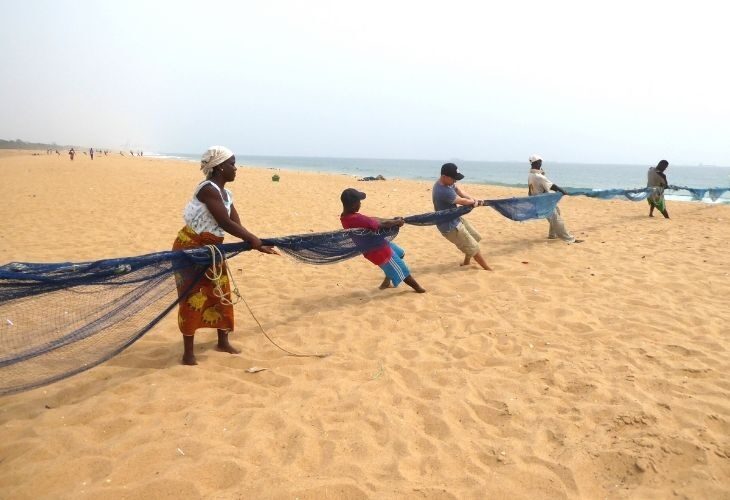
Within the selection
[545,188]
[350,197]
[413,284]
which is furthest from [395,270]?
[545,188]

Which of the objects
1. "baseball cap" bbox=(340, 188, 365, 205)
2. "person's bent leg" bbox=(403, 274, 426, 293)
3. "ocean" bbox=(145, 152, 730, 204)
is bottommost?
"person's bent leg" bbox=(403, 274, 426, 293)

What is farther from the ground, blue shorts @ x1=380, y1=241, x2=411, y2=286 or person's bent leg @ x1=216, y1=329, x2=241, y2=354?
blue shorts @ x1=380, y1=241, x2=411, y2=286

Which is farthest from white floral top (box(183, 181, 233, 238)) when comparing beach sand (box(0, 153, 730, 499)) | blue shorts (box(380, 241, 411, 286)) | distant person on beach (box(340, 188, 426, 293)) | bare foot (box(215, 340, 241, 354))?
blue shorts (box(380, 241, 411, 286))

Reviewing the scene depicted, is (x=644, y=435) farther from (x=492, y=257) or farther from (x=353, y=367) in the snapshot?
(x=492, y=257)

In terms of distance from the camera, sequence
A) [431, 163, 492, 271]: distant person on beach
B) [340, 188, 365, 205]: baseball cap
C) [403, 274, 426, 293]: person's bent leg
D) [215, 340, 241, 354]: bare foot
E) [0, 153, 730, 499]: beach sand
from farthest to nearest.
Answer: [431, 163, 492, 271]: distant person on beach → [403, 274, 426, 293]: person's bent leg → [340, 188, 365, 205]: baseball cap → [215, 340, 241, 354]: bare foot → [0, 153, 730, 499]: beach sand

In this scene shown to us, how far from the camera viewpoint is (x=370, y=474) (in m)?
2.28

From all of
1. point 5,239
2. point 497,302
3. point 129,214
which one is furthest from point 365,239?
point 129,214

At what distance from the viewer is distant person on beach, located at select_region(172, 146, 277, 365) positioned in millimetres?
3279

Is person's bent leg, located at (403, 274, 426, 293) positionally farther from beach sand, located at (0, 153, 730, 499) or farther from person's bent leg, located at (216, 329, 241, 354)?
person's bent leg, located at (216, 329, 241, 354)

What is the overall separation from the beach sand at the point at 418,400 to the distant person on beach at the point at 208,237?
35cm

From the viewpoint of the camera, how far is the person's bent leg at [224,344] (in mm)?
3658

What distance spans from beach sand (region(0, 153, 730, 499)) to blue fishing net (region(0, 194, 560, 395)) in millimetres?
323

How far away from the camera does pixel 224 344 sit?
3680 mm

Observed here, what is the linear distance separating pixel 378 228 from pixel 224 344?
1.88 metres
